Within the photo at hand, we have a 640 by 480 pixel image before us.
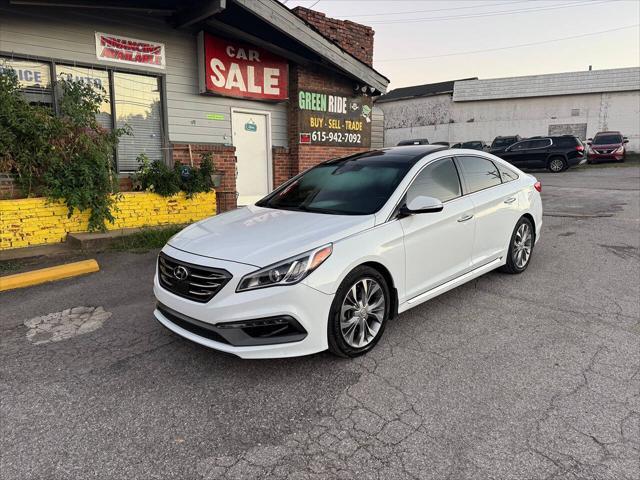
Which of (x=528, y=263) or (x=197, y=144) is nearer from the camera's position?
(x=528, y=263)

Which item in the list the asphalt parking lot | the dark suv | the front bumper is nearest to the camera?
the asphalt parking lot

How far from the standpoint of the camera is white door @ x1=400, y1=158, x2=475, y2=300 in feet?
12.7

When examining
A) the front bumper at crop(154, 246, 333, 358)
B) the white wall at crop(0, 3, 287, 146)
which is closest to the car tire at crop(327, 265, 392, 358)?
the front bumper at crop(154, 246, 333, 358)

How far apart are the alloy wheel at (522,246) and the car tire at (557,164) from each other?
61.2 feet

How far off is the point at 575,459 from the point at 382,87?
417 inches

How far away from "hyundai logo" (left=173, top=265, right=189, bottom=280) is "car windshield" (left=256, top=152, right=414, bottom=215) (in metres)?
1.25

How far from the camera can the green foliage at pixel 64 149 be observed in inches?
255

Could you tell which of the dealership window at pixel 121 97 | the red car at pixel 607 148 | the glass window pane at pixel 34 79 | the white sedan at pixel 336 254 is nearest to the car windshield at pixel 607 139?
the red car at pixel 607 148

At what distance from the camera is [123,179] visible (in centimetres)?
827

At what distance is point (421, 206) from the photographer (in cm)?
373

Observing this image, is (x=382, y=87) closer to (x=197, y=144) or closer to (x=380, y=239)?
Answer: (x=197, y=144)

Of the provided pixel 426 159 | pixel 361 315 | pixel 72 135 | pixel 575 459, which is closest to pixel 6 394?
pixel 361 315

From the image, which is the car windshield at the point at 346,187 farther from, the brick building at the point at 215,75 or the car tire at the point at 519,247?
the brick building at the point at 215,75

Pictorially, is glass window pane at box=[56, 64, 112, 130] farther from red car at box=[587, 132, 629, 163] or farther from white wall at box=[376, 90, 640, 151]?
white wall at box=[376, 90, 640, 151]
